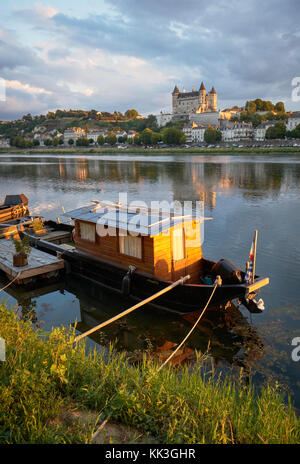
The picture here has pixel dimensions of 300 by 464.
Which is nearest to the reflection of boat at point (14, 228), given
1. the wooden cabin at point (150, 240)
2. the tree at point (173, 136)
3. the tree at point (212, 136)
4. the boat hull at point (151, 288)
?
the boat hull at point (151, 288)

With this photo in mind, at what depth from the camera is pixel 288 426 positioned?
15.7 feet

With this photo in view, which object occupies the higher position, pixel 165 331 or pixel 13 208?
pixel 13 208

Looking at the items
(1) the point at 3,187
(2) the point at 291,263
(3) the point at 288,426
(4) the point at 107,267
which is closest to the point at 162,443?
(3) the point at 288,426

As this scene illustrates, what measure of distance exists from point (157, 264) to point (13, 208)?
16.1m

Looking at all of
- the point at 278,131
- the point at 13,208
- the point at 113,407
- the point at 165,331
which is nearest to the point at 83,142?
the point at 278,131

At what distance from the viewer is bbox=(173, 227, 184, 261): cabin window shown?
11930mm

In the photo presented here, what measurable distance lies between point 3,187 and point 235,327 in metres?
43.4

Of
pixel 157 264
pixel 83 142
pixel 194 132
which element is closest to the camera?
pixel 157 264

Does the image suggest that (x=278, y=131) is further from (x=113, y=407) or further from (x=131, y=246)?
(x=113, y=407)

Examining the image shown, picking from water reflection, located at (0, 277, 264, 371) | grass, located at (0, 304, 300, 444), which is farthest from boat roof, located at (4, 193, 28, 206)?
grass, located at (0, 304, 300, 444)

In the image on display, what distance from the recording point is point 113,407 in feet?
16.1

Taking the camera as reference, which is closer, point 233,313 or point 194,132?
point 233,313

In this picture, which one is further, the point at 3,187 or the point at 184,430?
the point at 3,187
